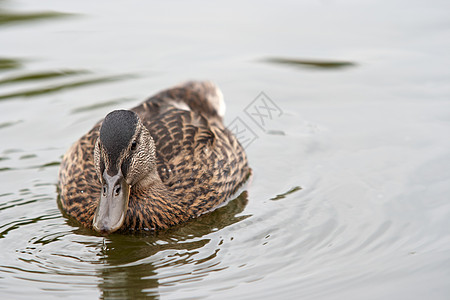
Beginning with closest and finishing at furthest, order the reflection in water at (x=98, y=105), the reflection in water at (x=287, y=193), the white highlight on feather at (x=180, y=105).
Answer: the reflection in water at (x=287, y=193), the white highlight on feather at (x=180, y=105), the reflection in water at (x=98, y=105)

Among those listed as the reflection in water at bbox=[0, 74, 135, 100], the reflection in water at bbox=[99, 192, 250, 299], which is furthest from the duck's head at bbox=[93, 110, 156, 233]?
the reflection in water at bbox=[0, 74, 135, 100]

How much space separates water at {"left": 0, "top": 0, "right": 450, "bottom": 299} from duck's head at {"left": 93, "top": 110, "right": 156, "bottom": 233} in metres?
0.42

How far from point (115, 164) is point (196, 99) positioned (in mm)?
2800

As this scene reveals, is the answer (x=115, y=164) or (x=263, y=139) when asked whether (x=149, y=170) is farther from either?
(x=263, y=139)

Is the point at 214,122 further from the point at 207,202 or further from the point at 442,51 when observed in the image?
the point at 442,51

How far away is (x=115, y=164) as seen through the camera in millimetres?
7762

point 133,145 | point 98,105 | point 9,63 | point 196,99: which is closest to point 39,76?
point 9,63

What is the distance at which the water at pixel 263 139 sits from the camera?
7387 mm

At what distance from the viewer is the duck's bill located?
766cm

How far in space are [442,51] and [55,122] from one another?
5.98 metres

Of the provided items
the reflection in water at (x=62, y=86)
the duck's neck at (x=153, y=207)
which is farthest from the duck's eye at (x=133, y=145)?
the reflection in water at (x=62, y=86)

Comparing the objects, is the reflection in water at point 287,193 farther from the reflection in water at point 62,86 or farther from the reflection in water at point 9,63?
the reflection in water at point 9,63

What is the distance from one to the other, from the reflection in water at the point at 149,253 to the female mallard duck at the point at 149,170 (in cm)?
16

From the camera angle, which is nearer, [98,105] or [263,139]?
[263,139]
